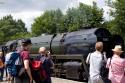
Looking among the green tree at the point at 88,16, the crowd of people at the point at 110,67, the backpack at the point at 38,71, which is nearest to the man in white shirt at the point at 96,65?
the crowd of people at the point at 110,67

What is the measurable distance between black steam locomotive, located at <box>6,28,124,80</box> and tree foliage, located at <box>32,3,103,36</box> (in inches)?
369

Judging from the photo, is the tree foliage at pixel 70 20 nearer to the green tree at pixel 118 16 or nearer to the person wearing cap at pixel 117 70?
the green tree at pixel 118 16

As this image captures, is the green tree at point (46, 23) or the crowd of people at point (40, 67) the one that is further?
the green tree at point (46, 23)

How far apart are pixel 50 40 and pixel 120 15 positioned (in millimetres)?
12073

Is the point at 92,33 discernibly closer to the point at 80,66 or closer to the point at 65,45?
the point at 80,66

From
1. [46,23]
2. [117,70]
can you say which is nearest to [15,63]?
[117,70]

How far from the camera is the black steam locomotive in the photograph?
22.9 metres

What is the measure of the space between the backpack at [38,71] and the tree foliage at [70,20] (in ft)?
84.6

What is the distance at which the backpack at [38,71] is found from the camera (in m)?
10.2

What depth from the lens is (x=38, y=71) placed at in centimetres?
Answer: 1027

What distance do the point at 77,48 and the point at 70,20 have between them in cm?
5623

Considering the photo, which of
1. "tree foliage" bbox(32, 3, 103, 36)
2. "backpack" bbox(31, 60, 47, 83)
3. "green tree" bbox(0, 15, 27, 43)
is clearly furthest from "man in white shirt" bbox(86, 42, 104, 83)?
"green tree" bbox(0, 15, 27, 43)

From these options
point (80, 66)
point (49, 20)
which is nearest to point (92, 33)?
point (80, 66)

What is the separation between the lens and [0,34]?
11319cm
